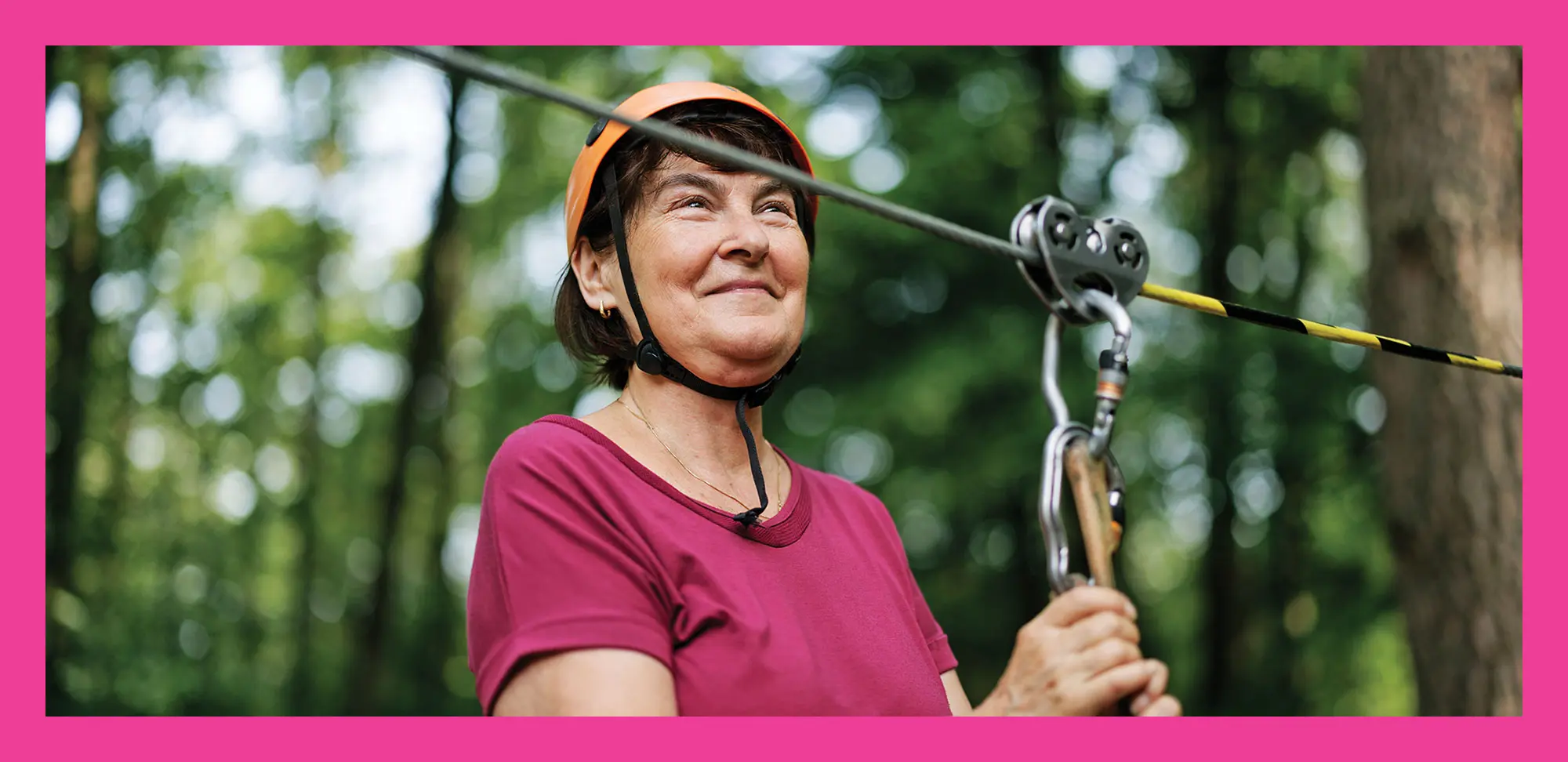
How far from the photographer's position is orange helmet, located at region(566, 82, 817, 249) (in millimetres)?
2375

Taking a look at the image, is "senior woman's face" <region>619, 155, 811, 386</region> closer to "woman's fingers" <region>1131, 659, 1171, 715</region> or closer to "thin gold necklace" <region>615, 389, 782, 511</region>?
"thin gold necklace" <region>615, 389, 782, 511</region>

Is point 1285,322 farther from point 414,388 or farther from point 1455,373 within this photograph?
point 414,388

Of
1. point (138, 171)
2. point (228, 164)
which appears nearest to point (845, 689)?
point (138, 171)

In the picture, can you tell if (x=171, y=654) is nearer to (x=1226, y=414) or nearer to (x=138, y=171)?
(x=138, y=171)

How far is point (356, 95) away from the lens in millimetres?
14305

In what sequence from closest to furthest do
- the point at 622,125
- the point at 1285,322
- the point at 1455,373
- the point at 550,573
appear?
1. the point at 550,573
2. the point at 622,125
3. the point at 1285,322
4. the point at 1455,373

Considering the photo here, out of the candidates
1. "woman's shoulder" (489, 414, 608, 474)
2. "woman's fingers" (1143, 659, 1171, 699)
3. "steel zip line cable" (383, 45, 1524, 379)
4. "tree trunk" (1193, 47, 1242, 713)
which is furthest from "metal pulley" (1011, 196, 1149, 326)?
"tree trunk" (1193, 47, 1242, 713)

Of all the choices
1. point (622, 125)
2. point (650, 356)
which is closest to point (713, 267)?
point (650, 356)

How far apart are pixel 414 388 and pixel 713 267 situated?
11.7 m

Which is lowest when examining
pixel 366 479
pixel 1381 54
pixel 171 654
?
pixel 171 654

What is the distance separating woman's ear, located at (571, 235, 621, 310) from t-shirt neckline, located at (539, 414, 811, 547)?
307 mm

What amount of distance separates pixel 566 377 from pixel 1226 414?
632cm

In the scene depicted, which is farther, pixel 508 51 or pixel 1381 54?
pixel 508 51

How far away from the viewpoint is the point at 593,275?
8.32 ft
